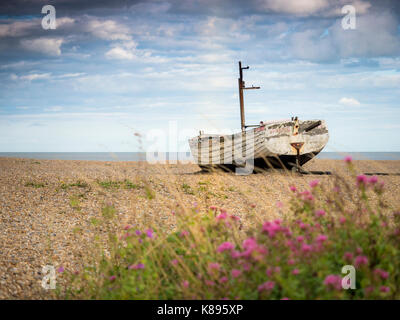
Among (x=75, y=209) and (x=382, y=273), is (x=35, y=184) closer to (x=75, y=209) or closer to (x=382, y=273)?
(x=75, y=209)

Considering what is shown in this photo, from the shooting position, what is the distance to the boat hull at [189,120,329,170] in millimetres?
15586

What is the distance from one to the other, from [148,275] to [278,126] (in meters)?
13.3

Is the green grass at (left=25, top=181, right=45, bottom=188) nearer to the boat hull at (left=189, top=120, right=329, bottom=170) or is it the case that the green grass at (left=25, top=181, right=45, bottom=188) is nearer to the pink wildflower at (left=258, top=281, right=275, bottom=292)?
the boat hull at (left=189, top=120, right=329, bottom=170)

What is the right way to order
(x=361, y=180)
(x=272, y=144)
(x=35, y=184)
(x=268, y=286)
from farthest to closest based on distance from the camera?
(x=272, y=144), (x=35, y=184), (x=361, y=180), (x=268, y=286)

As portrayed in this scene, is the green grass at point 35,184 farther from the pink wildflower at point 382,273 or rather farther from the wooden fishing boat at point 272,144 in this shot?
the pink wildflower at point 382,273

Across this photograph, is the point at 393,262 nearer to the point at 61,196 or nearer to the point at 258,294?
the point at 258,294

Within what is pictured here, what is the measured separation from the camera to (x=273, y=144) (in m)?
15.5

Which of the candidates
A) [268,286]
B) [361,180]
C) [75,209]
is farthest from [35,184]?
[361,180]

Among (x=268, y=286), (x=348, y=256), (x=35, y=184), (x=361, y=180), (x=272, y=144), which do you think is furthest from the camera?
(x=272, y=144)

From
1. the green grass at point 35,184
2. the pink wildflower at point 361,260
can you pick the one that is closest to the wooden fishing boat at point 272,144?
the green grass at point 35,184

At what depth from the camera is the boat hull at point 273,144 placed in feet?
51.1

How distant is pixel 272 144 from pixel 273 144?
0.19ft

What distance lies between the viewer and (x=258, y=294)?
2811mm
